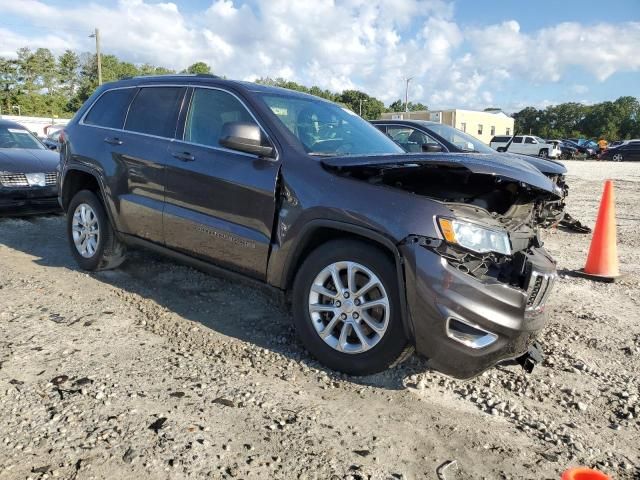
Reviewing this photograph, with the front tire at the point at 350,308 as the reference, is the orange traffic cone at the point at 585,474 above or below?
below

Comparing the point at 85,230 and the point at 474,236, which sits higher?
the point at 474,236

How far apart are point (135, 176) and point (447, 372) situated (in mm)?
3073

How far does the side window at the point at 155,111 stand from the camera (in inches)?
171

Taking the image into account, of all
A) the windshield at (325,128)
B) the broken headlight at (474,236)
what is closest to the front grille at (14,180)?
the windshield at (325,128)

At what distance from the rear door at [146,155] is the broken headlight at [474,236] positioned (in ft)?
7.98

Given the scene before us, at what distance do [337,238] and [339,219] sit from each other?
6.9 inches

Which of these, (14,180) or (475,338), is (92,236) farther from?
(475,338)

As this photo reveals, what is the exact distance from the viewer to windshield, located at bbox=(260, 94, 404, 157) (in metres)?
3.75

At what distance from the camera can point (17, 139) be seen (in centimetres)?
844

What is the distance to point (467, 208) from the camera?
9.97 ft

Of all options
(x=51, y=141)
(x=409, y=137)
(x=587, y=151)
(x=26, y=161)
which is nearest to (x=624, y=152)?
(x=587, y=151)

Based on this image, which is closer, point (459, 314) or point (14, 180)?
point (459, 314)

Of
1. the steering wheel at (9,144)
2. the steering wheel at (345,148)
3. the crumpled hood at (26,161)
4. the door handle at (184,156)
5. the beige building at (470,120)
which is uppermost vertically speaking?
the beige building at (470,120)

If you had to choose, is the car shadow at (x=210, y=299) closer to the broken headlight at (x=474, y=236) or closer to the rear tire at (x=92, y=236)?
the rear tire at (x=92, y=236)
